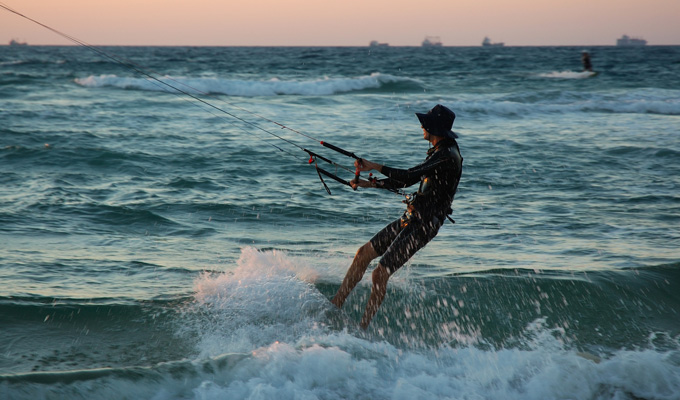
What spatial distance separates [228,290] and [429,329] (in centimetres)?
198

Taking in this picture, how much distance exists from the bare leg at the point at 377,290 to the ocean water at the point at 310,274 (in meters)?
0.18

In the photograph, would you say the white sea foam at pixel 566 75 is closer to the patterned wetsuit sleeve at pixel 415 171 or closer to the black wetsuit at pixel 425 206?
the black wetsuit at pixel 425 206

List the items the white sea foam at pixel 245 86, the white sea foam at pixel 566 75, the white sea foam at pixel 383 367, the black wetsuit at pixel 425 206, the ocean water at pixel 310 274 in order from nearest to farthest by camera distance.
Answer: the white sea foam at pixel 383 367 < the ocean water at pixel 310 274 < the black wetsuit at pixel 425 206 < the white sea foam at pixel 245 86 < the white sea foam at pixel 566 75

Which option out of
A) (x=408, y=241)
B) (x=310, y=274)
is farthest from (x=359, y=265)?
(x=310, y=274)

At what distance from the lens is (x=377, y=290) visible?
208 inches

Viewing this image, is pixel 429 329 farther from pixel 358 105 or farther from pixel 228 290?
pixel 358 105

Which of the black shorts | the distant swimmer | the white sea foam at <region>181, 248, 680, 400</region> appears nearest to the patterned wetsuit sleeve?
the distant swimmer

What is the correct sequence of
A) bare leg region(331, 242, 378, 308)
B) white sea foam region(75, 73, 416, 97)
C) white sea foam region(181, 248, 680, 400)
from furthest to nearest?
white sea foam region(75, 73, 416, 97) → bare leg region(331, 242, 378, 308) → white sea foam region(181, 248, 680, 400)

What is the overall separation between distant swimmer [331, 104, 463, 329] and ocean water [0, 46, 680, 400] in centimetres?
60

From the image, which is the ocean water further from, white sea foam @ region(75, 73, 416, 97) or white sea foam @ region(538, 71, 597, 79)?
white sea foam @ region(538, 71, 597, 79)

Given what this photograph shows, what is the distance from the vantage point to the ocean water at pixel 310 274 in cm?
470

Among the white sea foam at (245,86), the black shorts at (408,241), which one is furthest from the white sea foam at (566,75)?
the black shorts at (408,241)

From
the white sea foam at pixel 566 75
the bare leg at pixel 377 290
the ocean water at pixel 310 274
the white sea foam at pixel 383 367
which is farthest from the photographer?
the white sea foam at pixel 566 75

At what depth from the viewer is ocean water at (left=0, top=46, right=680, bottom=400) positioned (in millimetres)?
4695
